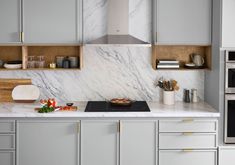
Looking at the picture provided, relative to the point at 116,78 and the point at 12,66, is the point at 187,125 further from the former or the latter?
the point at 12,66

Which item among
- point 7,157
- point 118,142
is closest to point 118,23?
point 118,142

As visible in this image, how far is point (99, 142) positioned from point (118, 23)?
1.26 m

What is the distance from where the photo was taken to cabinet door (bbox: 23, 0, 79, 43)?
159 inches

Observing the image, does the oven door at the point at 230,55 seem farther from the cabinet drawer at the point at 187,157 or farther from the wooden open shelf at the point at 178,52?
the cabinet drawer at the point at 187,157

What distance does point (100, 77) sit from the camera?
4430 mm

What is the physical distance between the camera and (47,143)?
149 inches

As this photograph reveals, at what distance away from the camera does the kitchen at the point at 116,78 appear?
12.3 feet

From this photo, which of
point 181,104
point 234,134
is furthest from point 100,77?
point 234,134

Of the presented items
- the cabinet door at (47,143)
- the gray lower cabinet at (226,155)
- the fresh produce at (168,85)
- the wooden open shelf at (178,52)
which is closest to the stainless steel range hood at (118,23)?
the wooden open shelf at (178,52)

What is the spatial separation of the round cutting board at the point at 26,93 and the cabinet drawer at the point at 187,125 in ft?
4.99

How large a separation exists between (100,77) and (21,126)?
1.12 metres

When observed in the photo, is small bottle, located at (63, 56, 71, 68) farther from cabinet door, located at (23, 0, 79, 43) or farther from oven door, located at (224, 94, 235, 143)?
oven door, located at (224, 94, 235, 143)

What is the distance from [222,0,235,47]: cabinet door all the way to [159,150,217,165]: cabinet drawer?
3.59ft

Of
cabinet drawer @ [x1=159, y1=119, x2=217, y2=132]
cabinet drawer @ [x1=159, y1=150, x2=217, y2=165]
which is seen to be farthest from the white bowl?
cabinet drawer @ [x1=159, y1=150, x2=217, y2=165]
